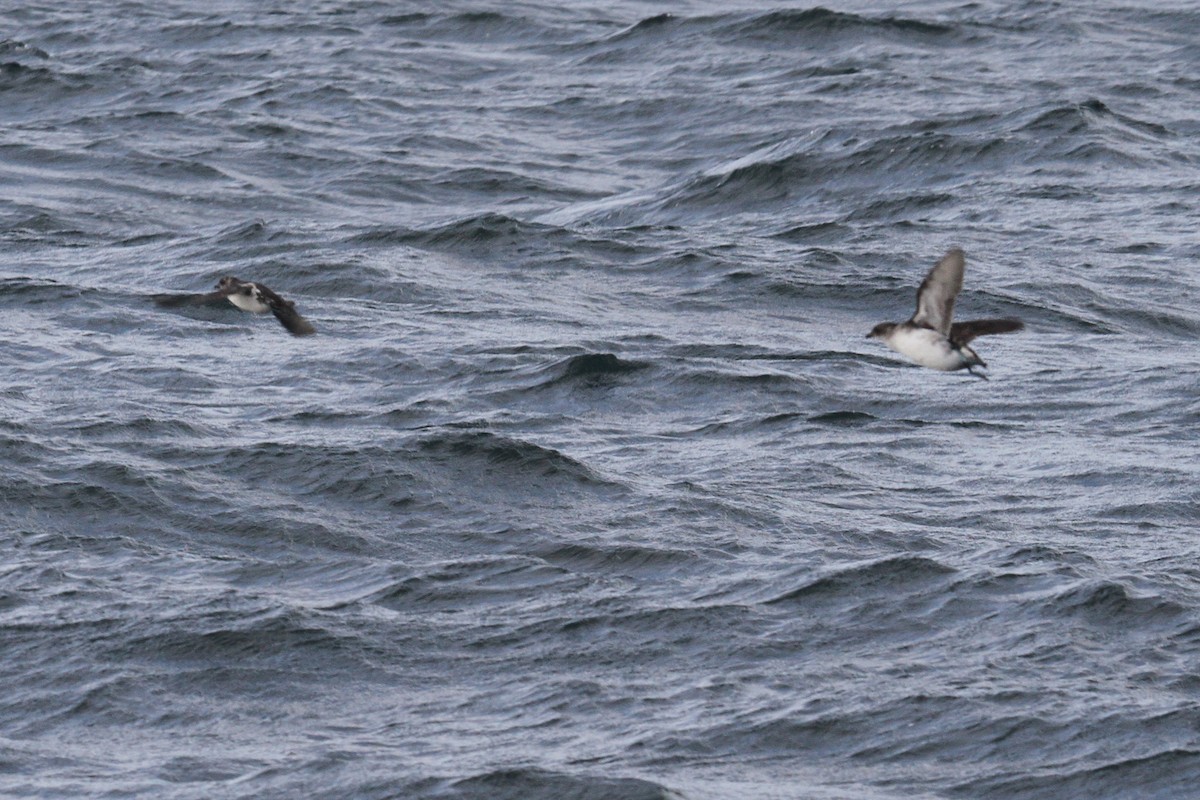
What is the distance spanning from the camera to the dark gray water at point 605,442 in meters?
13.4

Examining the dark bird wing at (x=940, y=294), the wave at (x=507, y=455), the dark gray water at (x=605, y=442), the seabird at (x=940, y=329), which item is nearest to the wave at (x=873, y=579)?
the dark gray water at (x=605, y=442)

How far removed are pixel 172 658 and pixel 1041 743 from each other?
5316mm

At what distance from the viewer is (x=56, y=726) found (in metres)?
13.7

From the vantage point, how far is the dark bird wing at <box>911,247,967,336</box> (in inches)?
478

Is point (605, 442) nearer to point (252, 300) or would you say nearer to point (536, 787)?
point (252, 300)

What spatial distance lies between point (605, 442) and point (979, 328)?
5837 mm

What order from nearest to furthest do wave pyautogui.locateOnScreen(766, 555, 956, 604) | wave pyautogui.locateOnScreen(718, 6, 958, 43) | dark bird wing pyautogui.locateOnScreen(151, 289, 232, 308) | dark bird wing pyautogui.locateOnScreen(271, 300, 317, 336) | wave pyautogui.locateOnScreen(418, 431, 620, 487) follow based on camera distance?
dark bird wing pyautogui.locateOnScreen(151, 289, 232, 308), dark bird wing pyautogui.locateOnScreen(271, 300, 317, 336), wave pyautogui.locateOnScreen(766, 555, 956, 604), wave pyautogui.locateOnScreen(418, 431, 620, 487), wave pyautogui.locateOnScreen(718, 6, 958, 43)

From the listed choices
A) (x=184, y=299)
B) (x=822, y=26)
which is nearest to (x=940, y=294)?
(x=184, y=299)

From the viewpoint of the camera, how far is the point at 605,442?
707 inches

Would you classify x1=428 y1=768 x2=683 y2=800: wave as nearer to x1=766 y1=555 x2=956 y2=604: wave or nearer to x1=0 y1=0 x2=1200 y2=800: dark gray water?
x1=0 y1=0 x2=1200 y2=800: dark gray water

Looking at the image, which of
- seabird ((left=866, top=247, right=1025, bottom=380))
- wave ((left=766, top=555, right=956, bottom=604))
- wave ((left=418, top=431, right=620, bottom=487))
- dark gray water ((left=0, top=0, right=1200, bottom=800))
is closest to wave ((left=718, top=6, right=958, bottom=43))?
dark gray water ((left=0, top=0, right=1200, bottom=800))

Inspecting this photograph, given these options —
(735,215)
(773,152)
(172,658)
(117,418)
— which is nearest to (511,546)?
(172,658)

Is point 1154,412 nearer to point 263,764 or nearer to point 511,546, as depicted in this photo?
point 511,546

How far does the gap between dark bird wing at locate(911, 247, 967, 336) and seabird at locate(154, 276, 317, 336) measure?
3.52 meters
